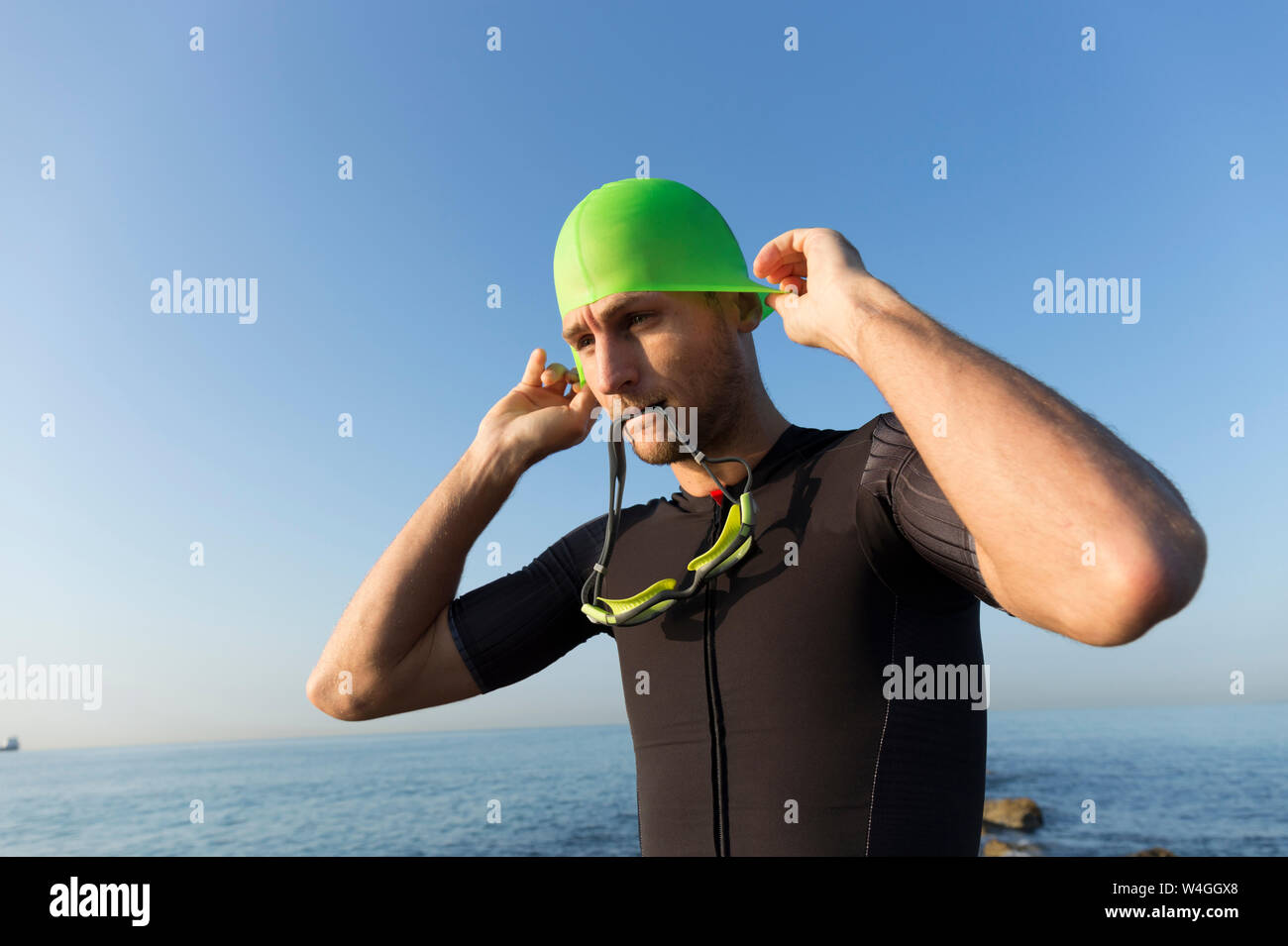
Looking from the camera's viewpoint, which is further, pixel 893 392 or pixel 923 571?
pixel 923 571

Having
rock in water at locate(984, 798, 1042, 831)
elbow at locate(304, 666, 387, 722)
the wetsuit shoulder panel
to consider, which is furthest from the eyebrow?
rock in water at locate(984, 798, 1042, 831)

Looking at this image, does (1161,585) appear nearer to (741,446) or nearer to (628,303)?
(741,446)

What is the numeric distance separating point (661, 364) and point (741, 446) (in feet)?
1.59

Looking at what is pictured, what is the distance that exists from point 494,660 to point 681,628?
2.94 feet

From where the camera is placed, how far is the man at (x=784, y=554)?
1555 mm

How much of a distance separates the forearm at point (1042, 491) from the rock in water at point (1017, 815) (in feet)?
102

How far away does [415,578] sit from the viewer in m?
3.15

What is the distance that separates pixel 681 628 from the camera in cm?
283

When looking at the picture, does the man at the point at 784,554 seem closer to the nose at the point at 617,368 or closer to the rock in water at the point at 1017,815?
the nose at the point at 617,368

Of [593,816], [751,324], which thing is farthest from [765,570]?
[593,816]

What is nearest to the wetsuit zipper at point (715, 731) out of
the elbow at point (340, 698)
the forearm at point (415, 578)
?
the forearm at point (415, 578)
